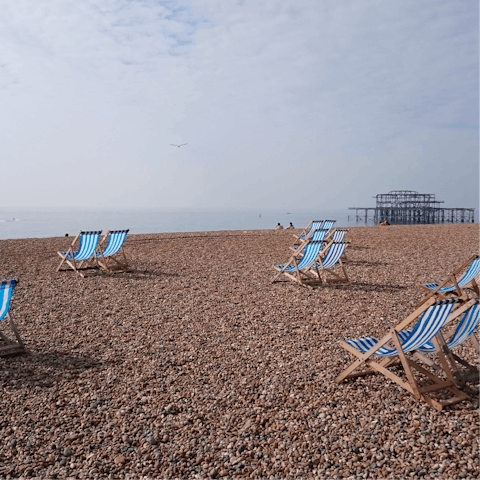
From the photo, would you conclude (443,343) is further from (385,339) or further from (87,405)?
(87,405)

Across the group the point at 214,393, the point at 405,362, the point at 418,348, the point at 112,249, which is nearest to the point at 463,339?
the point at 418,348

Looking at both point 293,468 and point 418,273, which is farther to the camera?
point 418,273

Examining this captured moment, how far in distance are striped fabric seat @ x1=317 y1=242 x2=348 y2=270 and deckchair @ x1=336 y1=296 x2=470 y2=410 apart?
3.26 m

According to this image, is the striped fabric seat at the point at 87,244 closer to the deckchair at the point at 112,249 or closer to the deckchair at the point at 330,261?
the deckchair at the point at 112,249

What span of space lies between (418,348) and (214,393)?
4.68ft

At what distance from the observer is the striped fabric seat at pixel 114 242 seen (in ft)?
25.2

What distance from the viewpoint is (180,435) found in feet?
8.75

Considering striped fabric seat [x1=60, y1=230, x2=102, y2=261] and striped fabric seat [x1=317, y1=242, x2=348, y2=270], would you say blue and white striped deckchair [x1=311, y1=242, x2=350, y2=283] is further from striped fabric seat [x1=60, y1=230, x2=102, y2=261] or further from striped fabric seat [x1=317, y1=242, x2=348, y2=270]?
striped fabric seat [x1=60, y1=230, x2=102, y2=261]

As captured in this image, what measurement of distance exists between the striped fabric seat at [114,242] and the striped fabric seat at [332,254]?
134 inches

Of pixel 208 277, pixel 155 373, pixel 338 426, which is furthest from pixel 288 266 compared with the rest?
pixel 338 426

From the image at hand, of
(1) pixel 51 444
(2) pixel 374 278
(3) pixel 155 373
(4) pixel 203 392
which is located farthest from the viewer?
(2) pixel 374 278

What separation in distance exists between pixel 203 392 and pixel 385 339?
4.27ft

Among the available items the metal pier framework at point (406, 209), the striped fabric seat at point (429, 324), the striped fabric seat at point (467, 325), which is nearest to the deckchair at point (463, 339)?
the striped fabric seat at point (467, 325)

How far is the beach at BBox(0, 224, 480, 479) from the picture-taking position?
2408 mm
